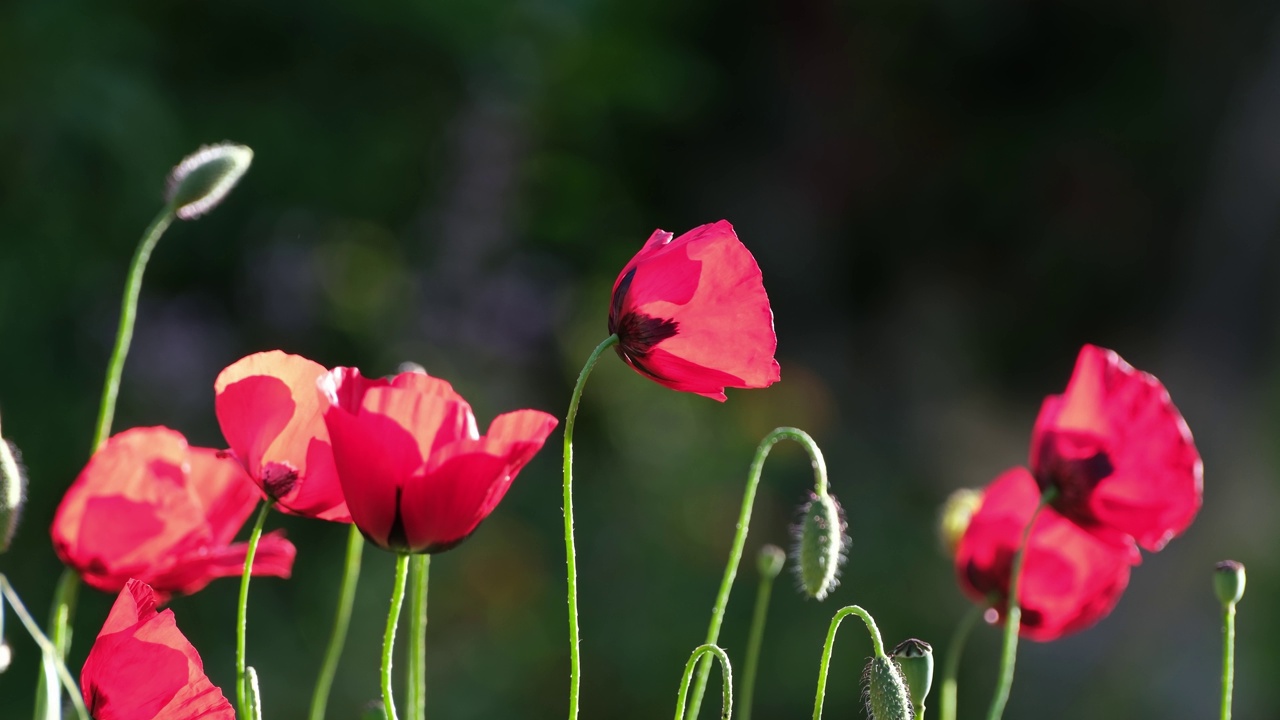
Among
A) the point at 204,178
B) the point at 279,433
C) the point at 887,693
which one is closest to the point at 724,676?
the point at 887,693

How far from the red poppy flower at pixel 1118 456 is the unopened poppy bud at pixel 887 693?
196 mm

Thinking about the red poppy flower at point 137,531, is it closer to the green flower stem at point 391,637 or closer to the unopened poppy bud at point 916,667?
the green flower stem at point 391,637

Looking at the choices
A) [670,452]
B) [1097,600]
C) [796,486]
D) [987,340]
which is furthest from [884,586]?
[1097,600]

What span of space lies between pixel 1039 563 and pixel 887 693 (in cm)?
26

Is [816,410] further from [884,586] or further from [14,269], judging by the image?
[14,269]

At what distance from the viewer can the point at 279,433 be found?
1.43ft

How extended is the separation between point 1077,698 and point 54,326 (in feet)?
6.89

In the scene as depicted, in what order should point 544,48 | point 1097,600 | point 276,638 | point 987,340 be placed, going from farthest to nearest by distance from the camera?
point 987,340
point 544,48
point 276,638
point 1097,600

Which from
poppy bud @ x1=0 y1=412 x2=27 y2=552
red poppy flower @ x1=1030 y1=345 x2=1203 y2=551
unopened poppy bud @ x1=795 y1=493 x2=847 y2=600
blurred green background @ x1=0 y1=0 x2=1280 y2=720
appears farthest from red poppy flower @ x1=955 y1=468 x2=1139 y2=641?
blurred green background @ x1=0 y1=0 x2=1280 y2=720

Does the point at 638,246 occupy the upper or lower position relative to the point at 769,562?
upper

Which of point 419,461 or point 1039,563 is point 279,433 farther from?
point 1039,563

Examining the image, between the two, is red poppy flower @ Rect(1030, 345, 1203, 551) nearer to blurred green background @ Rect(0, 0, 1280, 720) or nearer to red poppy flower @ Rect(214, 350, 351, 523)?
red poppy flower @ Rect(214, 350, 351, 523)

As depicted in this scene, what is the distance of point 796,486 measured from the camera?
2.61 m

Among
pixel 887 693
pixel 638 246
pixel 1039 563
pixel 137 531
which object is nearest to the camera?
pixel 887 693
